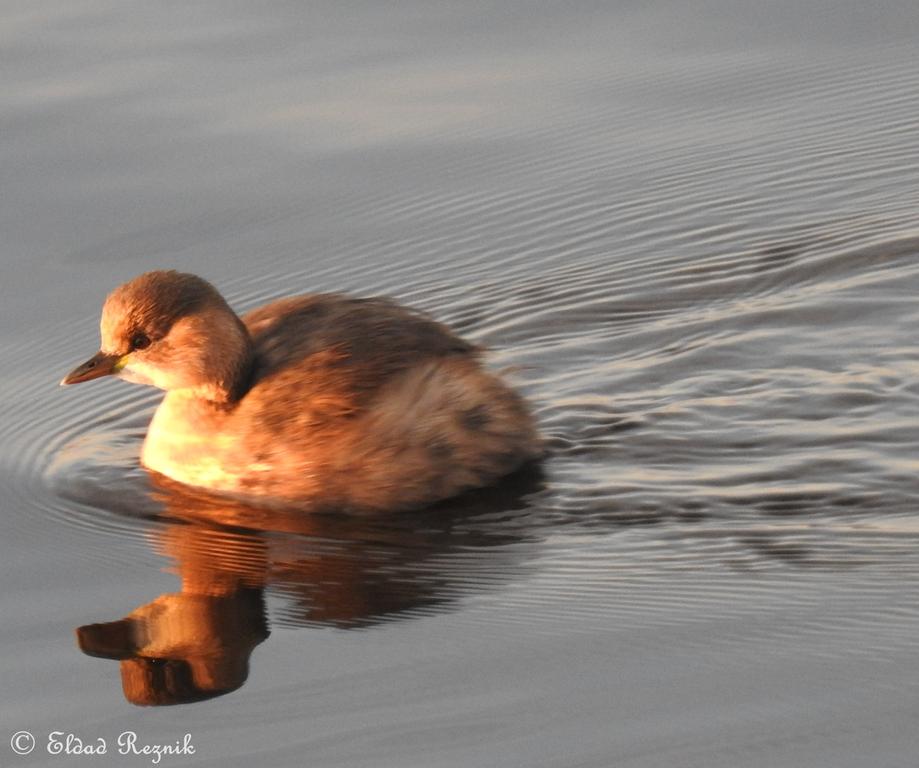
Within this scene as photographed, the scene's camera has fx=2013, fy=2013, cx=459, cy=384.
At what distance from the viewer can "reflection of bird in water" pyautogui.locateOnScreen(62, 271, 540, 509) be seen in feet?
25.3

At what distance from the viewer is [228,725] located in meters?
5.96

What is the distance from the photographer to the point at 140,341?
26.2ft

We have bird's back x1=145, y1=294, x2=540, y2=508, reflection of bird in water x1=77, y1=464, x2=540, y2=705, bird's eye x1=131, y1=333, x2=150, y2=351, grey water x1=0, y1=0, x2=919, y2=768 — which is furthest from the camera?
bird's eye x1=131, y1=333, x2=150, y2=351

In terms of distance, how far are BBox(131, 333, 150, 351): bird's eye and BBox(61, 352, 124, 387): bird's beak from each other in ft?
0.29

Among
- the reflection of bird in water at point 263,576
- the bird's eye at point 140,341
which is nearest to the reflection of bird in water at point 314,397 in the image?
the bird's eye at point 140,341

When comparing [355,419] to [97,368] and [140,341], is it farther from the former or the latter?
[97,368]

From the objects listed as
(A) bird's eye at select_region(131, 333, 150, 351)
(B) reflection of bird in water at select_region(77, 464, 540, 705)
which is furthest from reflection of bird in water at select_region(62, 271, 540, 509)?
(B) reflection of bird in water at select_region(77, 464, 540, 705)

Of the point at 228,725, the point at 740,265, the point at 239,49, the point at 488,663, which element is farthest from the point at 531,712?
the point at 239,49

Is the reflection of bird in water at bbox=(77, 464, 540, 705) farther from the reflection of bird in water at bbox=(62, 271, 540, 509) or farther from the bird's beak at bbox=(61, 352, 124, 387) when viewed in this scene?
the bird's beak at bbox=(61, 352, 124, 387)

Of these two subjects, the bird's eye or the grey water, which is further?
the bird's eye

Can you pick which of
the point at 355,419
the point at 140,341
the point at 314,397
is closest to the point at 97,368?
the point at 140,341

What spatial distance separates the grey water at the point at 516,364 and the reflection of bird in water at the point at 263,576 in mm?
20

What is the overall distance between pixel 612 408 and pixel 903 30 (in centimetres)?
399

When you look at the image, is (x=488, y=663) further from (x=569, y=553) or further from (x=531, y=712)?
(x=569, y=553)
